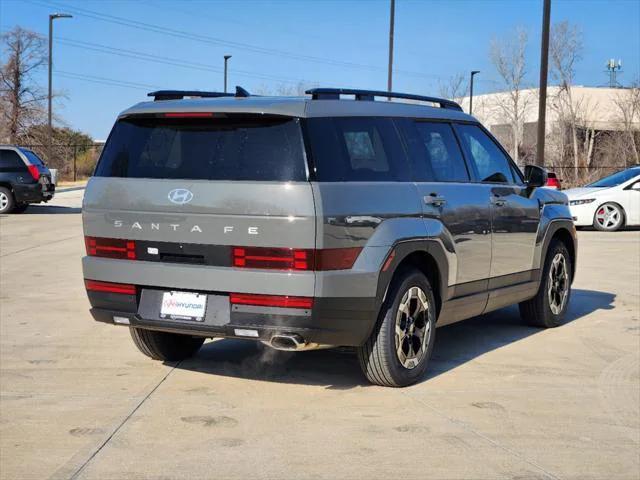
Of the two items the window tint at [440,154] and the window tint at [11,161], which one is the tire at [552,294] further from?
the window tint at [11,161]

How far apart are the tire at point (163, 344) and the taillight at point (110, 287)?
0.64 meters

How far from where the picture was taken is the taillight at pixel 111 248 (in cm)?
583

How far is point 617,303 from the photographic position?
986 cm

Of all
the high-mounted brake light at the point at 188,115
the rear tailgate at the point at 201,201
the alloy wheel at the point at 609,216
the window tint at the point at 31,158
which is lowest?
the alloy wheel at the point at 609,216

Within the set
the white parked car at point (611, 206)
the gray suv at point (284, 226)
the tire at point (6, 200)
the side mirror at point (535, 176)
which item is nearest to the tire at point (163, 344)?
the gray suv at point (284, 226)

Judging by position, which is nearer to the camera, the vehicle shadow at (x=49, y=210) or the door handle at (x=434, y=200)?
the door handle at (x=434, y=200)

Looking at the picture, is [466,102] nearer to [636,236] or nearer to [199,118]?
[636,236]

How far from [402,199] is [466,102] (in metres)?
61.2

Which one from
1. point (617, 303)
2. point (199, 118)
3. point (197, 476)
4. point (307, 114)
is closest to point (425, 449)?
point (197, 476)

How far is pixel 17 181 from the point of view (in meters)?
23.0

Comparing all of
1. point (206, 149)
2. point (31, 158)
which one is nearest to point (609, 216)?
point (31, 158)

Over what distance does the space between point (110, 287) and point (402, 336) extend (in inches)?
79.1

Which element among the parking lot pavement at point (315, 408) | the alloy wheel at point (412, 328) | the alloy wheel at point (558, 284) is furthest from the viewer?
the alloy wheel at point (558, 284)

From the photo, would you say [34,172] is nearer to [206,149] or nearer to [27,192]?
[27,192]
